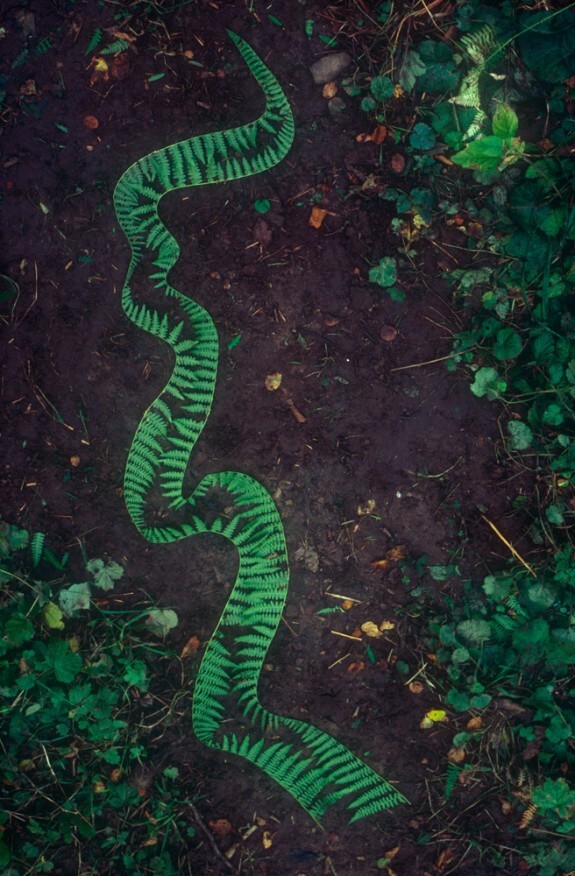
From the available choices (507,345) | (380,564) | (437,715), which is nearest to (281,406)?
(380,564)

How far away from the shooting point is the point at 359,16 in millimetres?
3480

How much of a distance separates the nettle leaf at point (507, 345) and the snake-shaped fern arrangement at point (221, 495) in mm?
1550

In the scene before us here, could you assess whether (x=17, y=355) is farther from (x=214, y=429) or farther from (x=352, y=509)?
(x=352, y=509)

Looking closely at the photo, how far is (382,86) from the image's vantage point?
11.4 feet

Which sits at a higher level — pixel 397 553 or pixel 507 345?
pixel 507 345

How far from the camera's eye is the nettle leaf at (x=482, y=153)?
3352mm

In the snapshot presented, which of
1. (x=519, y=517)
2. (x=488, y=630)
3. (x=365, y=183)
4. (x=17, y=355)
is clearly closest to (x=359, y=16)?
(x=365, y=183)

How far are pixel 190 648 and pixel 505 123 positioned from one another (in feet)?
11.1

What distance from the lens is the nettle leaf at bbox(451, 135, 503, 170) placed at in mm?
3352

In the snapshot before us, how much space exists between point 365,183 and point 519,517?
6.96 ft

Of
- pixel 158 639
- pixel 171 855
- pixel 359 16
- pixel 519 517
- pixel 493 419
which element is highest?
pixel 359 16

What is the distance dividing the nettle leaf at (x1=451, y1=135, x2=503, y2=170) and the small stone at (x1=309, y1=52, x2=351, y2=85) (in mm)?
839

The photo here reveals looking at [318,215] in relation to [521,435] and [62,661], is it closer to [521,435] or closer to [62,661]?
[521,435]

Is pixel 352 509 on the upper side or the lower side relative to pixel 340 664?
upper
